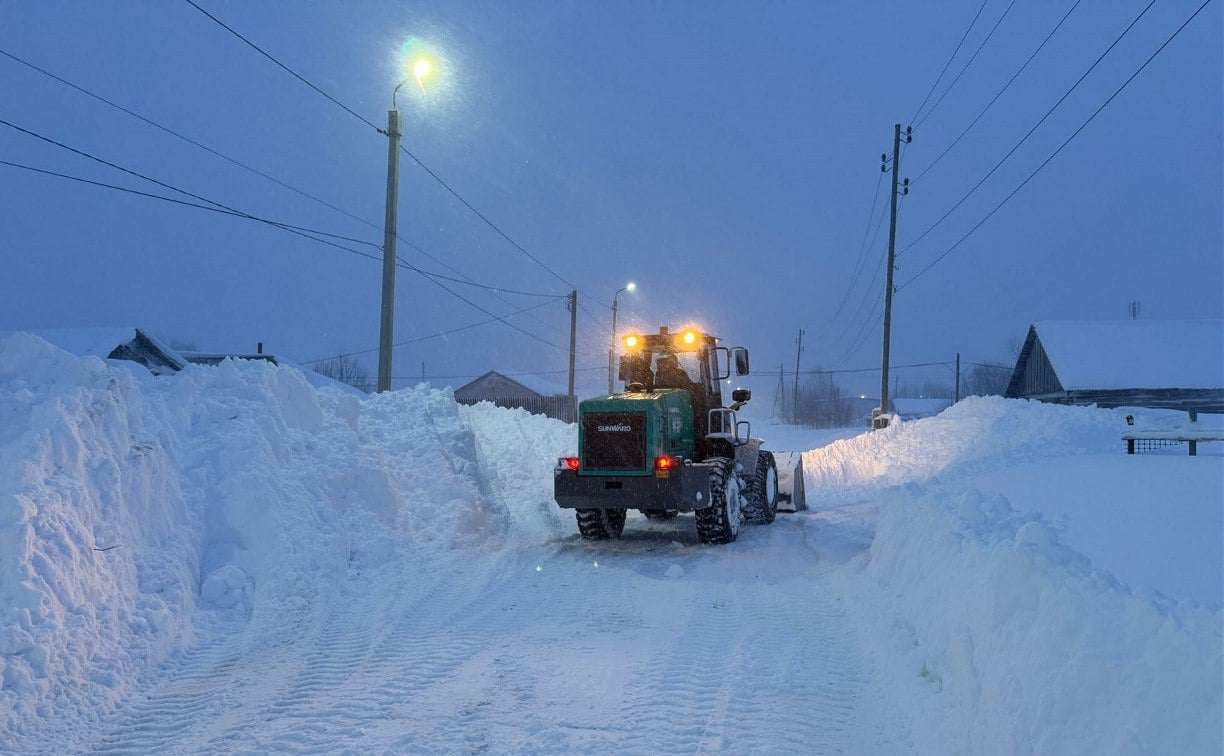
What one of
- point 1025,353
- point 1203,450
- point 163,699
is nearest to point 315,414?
point 163,699

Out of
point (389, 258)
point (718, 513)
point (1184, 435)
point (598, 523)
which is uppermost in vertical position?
point (389, 258)

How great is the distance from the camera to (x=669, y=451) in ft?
37.0

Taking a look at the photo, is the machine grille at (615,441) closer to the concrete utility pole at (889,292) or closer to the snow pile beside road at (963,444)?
Answer: the snow pile beside road at (963,444)

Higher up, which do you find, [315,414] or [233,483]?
[315,414]

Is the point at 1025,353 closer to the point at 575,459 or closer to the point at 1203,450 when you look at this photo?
the point at 1203,450

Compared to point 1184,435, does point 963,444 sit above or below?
below

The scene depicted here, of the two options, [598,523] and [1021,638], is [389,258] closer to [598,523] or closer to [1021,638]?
[598,523]

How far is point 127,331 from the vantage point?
25625 millimetres

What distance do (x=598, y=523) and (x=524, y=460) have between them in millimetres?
5670

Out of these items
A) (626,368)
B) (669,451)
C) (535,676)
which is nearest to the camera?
(535,676)

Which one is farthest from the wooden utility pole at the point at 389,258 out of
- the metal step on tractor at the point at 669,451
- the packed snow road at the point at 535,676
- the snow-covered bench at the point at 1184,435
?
the snow-covered bench at the point at 1184,435

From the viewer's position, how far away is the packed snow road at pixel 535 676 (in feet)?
14.5

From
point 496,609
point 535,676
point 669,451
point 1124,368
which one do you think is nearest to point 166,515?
point 496,609

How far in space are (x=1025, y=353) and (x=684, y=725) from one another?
37.2 meters
